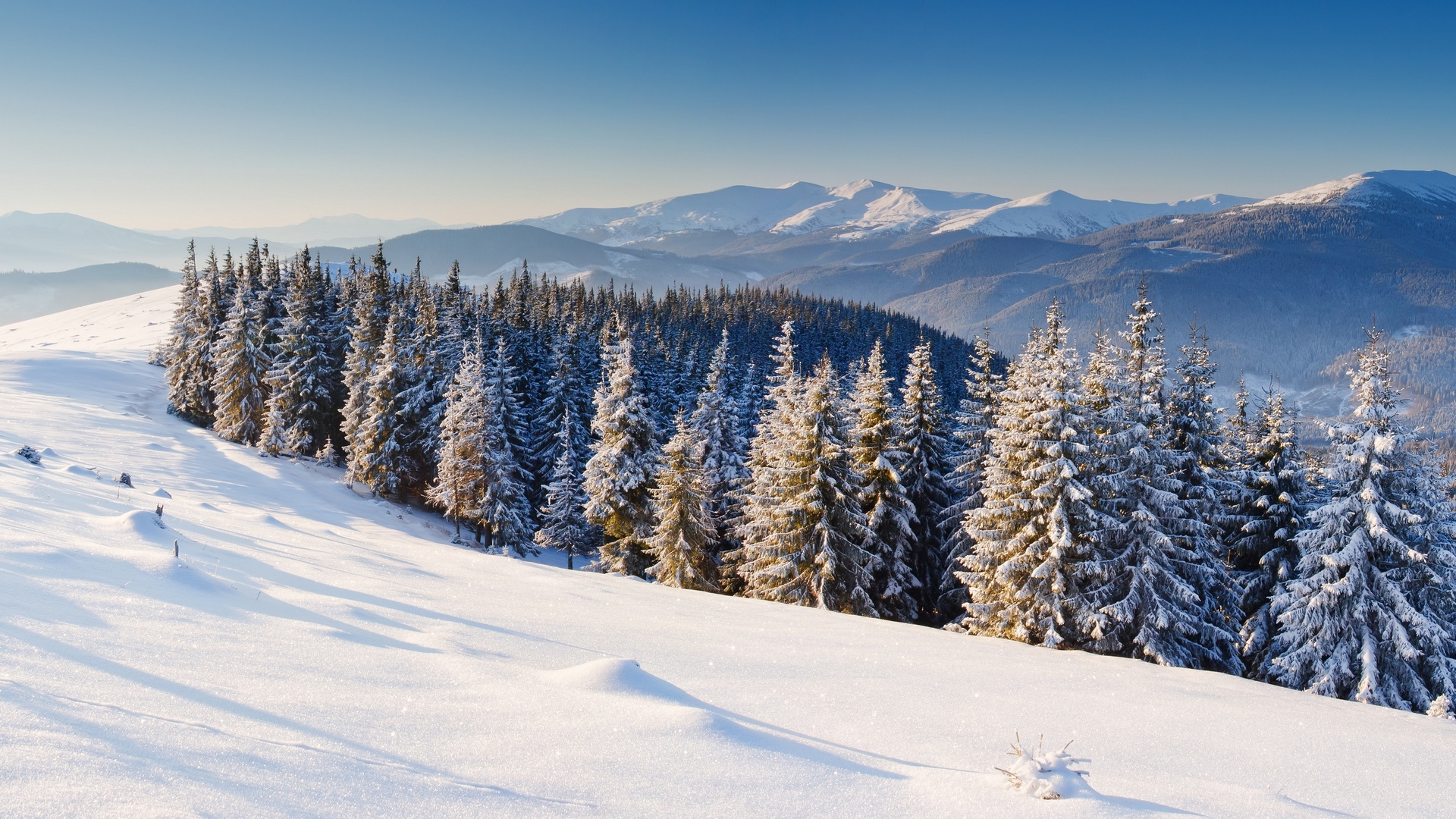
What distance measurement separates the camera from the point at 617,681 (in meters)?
7.07

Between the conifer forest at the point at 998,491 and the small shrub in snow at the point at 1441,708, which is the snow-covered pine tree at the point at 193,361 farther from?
the small shrub in snow at the point at 1441,708

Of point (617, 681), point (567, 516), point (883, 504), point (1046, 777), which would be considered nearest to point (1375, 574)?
point (883, 504)

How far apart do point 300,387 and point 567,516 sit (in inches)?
841

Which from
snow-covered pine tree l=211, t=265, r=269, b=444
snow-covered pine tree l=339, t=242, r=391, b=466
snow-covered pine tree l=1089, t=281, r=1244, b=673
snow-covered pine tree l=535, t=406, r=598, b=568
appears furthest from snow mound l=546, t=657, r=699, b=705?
snow-covered pine tree l=211, t=265, r=269, b=444

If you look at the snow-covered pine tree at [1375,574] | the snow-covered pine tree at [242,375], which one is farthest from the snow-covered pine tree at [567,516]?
the snow-covered pine tree at [1375,574]

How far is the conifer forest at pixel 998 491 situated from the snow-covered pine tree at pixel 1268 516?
89 mm

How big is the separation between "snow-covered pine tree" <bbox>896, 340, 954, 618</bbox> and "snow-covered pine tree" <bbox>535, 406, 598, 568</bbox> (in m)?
16.9

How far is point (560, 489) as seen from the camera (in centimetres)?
3634

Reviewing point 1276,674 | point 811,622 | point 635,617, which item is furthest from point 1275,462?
point 635,617

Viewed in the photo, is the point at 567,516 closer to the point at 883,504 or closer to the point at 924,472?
the point at 883,504

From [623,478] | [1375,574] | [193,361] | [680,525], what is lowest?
[680,525]

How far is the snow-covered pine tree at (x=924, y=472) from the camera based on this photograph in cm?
2778

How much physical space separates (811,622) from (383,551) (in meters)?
11.3

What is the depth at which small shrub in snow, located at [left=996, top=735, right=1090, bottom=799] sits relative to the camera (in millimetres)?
Answer: 5270
